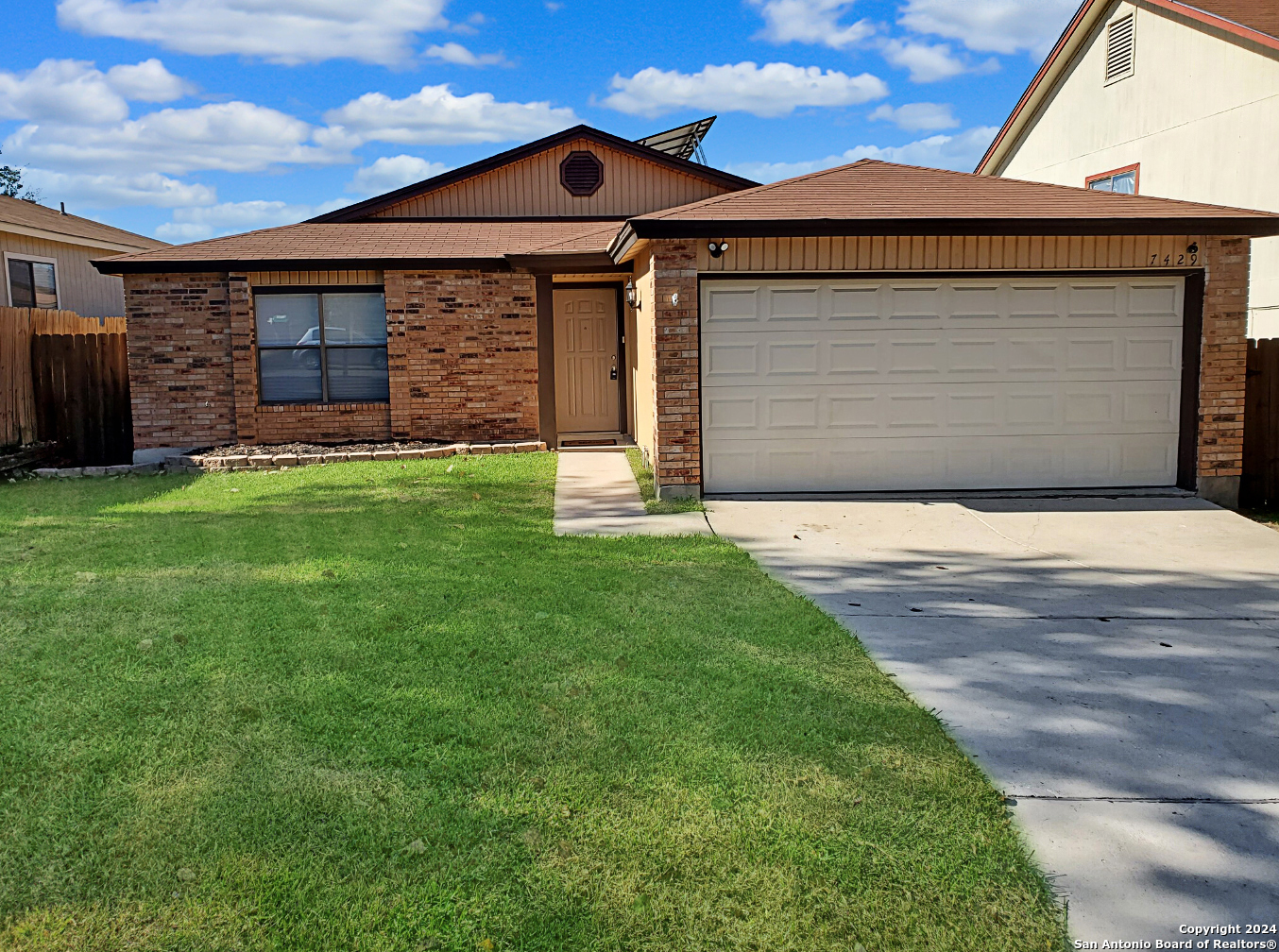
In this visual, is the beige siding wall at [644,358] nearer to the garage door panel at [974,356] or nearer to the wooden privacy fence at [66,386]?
the garage door panel at [974,356]

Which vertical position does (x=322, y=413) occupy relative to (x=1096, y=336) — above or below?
below

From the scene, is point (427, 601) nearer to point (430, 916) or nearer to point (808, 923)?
point (430, 916)

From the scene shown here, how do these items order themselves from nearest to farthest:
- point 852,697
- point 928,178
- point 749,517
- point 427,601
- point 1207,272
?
1. point 852,697
2. point 427,601
3. point 749,517
4. point 1207,272
5. point 928,178

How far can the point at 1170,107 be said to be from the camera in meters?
14.9

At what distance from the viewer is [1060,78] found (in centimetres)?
1802

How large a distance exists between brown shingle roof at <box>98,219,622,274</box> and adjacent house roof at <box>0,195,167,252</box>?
300 centimetres

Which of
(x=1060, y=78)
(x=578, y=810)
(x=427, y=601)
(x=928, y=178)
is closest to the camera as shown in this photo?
(x=578, y=810)

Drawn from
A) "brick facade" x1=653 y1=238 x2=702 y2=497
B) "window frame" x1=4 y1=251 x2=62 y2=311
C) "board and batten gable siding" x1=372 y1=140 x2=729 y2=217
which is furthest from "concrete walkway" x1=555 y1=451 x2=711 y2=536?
"window frame" x1=4 y1=251 x2=62 y2=311

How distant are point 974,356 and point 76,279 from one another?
748 inches

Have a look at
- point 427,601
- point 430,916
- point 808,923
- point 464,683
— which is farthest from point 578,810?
point 427,601

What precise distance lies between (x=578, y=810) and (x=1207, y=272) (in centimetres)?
933

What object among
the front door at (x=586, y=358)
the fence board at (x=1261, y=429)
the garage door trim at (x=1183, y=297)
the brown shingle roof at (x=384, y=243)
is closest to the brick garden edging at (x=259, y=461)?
the front door at (x=586, y=358)

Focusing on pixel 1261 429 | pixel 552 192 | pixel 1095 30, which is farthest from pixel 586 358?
pixel 1095 30

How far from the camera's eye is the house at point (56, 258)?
18.8 m
